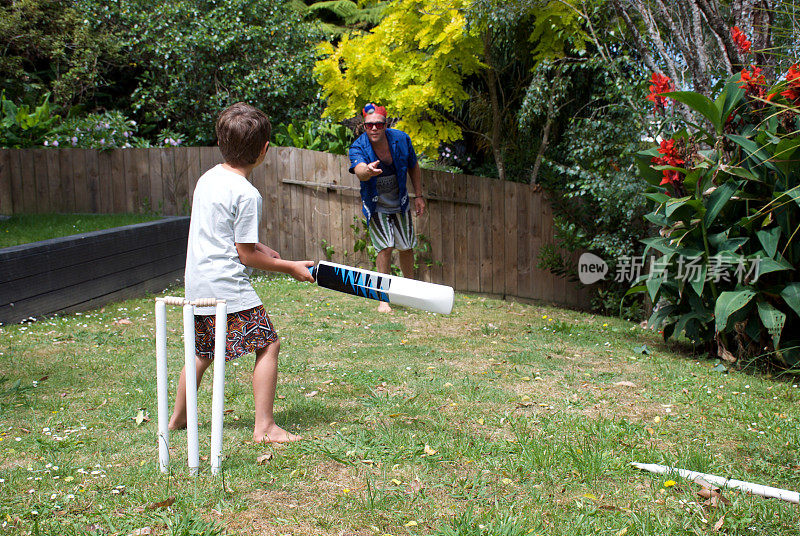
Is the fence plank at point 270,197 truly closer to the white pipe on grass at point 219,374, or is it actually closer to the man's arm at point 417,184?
the man's arm at point 417,184

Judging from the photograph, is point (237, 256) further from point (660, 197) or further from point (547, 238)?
point (547, 238)

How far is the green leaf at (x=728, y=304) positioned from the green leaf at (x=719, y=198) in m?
0.53

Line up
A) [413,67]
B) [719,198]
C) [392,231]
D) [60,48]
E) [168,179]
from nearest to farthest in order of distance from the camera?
1. [719,198]
2. [392,231]
3. [413,67]
4. [168,179]
5. [60,48]

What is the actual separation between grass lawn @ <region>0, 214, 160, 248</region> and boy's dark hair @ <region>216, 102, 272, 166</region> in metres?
4.44

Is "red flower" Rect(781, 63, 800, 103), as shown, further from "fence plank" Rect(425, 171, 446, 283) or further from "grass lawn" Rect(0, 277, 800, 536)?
"fence plank" Rect(425, 171, 446, 283)

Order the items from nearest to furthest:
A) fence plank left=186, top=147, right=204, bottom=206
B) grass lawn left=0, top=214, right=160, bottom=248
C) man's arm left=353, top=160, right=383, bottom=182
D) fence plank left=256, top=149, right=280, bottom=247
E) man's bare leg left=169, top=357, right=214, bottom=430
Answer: man's bare leg left=169, top=357, right=214, bottom=430
man's arm left=353, top=160, right=383, bottom=182
grass lawn left=0, top=214, right=160, bottom=248
fence plank left=256, top=149, right=280, bottom=247
fence plank left=186, top=147, right=204, bottom=206

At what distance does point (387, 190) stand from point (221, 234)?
3695 millimetres

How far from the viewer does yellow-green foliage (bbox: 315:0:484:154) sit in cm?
761

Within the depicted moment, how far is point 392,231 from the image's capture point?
6418 mm

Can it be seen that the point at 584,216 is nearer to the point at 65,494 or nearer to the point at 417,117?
the point at 417,117

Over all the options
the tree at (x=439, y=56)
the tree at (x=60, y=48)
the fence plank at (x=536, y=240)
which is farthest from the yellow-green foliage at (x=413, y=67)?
the tree at (x=60, y=48)

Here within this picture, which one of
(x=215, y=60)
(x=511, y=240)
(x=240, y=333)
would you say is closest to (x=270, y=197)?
(x=511, y=240)

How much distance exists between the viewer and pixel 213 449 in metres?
2.47

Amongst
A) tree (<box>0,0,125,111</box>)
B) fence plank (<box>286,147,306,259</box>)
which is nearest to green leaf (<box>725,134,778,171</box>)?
fence plank (<box>286,147,306,259</box>)
